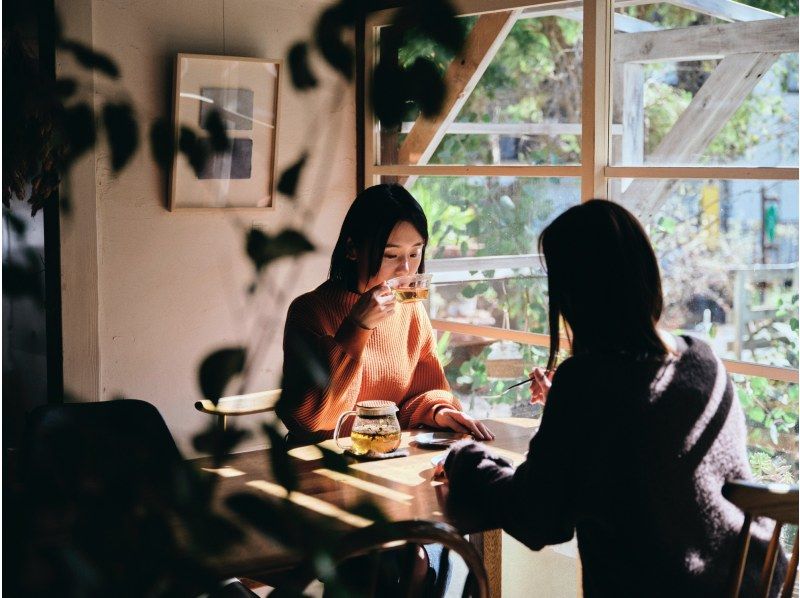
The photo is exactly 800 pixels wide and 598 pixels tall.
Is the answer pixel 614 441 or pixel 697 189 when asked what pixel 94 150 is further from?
pixel 697 189

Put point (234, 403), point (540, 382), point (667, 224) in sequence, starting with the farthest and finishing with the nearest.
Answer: point (667, 224), point (540, 382), point (234, 403)

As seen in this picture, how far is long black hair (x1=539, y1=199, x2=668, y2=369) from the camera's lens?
1.55 metres

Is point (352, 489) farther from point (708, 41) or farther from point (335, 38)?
point (708, 41)

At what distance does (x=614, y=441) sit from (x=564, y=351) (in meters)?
1.47

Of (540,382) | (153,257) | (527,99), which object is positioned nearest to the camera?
(540,382)

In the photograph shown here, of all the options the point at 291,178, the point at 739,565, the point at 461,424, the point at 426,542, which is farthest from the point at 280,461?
the point at 461,424

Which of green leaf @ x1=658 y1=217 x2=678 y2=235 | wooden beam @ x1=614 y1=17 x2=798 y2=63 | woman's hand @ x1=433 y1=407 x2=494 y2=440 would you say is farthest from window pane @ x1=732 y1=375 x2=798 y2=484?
wooden beam @ x1=614 y1=17 x2=798 y2=63

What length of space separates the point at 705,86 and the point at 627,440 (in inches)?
53.6

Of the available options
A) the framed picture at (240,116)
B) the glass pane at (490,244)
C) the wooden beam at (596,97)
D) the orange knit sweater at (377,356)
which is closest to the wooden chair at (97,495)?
the orange knit sweater at (377,356)

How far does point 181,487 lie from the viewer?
406mm

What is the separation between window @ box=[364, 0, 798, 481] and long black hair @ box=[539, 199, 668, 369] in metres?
0.61

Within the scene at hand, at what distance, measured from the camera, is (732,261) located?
2578 millimetres

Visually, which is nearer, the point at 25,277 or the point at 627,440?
the point at 25,277

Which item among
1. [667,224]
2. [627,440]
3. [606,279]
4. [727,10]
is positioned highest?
[727,10]
